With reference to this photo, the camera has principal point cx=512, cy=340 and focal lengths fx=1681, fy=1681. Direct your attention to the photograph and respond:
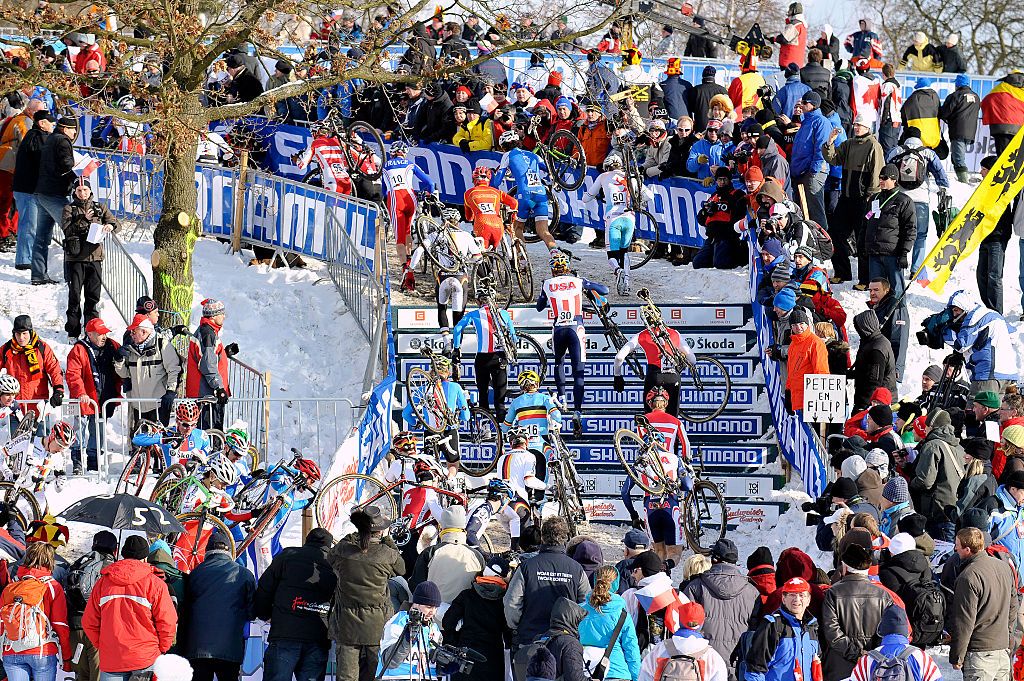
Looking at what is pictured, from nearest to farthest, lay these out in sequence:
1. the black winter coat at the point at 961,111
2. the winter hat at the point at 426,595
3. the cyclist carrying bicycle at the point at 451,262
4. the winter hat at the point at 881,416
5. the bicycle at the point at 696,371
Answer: the winter hat at the point at 426,595, the winter hat at the point at 881,416, the bicycle at the point at 696,371, the cyclist carrying bicycle at the point at 451,262, the black winter coat at the point at 961,111

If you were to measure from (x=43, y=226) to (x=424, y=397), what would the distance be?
6530mm

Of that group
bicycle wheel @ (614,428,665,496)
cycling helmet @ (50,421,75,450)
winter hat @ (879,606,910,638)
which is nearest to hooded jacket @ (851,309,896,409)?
bicycle wheel @ (614,428,665,496)

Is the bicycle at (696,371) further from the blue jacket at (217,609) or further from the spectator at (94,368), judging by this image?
the blue jacket at (217,609)

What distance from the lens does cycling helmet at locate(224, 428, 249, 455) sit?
14.7 meters

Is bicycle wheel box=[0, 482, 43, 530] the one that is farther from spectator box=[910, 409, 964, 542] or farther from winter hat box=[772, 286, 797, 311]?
winter hat box=[772, 286, 797, 311]

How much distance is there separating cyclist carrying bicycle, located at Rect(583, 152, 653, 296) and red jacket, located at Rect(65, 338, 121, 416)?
738 cm

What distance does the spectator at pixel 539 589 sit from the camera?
11125 millimetres

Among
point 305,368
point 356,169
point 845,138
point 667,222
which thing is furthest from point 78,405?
point 845,138

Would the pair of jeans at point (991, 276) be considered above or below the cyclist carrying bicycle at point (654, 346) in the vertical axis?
above

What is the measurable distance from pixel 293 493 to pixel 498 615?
11.6ft

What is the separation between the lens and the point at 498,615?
1127cm

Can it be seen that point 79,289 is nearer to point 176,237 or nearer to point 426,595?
point 176,237

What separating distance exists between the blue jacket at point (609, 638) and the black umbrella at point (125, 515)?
142 inches

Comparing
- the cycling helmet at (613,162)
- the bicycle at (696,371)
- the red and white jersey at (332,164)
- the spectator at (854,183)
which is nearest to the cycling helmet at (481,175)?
the cycling helmet at (613,162)
